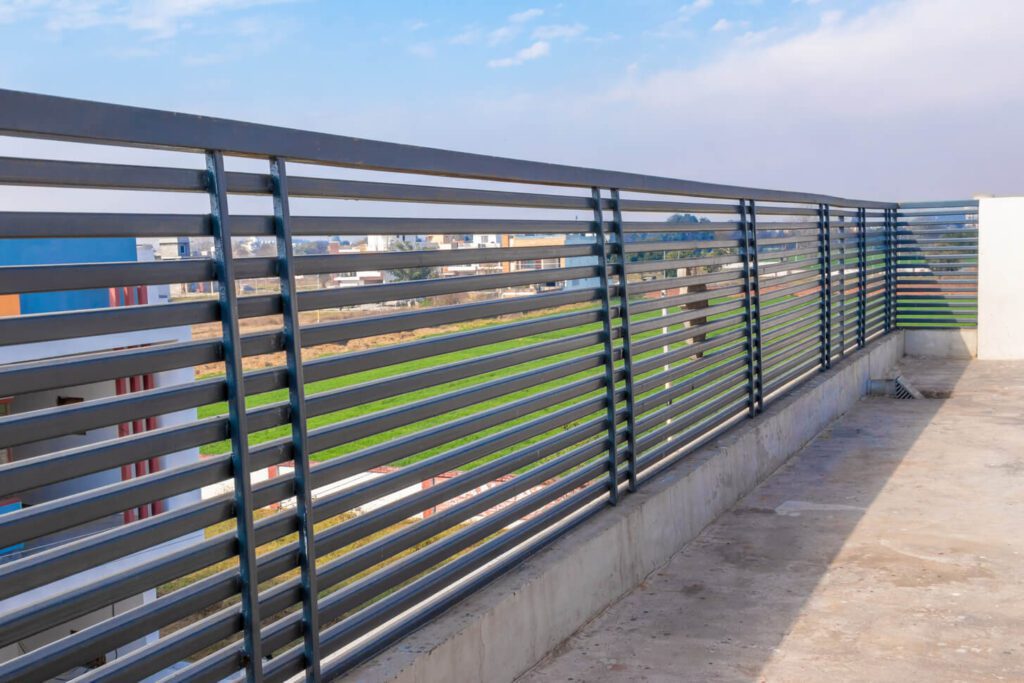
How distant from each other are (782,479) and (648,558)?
271cm

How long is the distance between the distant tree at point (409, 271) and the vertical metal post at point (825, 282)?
7.61 metres

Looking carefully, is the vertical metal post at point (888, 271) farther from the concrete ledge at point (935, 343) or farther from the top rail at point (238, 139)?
the top rail at point (238, 139)

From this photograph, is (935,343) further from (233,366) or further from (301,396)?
(233,366)

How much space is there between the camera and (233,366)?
9.28ft

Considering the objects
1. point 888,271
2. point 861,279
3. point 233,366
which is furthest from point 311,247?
point 888,271

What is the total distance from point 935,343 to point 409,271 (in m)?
15.2

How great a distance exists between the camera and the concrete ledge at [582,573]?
379 centimetres

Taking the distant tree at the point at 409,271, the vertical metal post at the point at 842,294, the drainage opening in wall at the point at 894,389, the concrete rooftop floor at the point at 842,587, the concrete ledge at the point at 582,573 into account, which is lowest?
the concrete rooftop floor at the point at 842,587

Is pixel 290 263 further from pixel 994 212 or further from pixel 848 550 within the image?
pixel 994 212

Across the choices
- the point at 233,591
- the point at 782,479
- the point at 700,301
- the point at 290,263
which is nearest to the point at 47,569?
the point at 233,591

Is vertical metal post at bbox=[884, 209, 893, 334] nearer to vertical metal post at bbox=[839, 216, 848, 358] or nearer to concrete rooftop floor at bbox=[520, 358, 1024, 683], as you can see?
vertical metal post at bbox=[839, 216, 848, 358]

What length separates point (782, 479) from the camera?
321 inches

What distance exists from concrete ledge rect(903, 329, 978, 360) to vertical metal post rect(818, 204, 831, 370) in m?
6.78

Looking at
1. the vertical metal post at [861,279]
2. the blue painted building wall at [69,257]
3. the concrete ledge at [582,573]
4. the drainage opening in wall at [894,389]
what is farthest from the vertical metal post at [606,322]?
the vertical metal post at [861,279]
